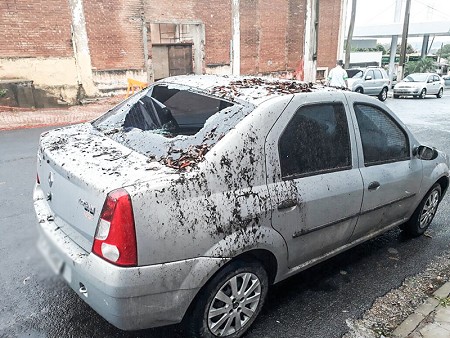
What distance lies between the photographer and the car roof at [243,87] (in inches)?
112

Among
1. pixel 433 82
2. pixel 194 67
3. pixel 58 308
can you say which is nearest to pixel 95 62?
pixel 194 67

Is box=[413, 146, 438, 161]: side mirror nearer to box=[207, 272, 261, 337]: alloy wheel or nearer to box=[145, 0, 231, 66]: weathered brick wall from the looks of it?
box=[207, 272, 261, 337]: alloy wheel

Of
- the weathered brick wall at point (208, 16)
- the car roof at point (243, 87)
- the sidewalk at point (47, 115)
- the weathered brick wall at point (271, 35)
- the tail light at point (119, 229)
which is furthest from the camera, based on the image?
the weathered brick wall at point (271, 35)

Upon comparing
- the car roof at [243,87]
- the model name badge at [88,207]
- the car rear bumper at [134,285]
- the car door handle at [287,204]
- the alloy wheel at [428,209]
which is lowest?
the alloy wheel at [428,209]

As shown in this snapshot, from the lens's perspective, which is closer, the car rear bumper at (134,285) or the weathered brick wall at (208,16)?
the car rear bumper at (134,285)

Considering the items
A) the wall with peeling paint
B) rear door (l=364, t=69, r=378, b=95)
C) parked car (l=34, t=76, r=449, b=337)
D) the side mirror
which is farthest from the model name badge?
rear door (l=364, t=69, r=378, b=95)

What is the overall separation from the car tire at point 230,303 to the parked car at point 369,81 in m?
16.4

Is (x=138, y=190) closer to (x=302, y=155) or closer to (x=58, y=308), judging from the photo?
(x=302, y=155)

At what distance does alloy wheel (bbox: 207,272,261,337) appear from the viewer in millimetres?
2475

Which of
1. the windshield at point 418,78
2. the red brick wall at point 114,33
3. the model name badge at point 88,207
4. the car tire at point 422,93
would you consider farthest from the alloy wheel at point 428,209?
the windshield at point 418,78

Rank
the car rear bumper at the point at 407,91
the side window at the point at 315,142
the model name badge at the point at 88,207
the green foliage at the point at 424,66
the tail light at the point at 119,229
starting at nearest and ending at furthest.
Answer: the tail light at the point at 119,229
the model name badge at the point at 88,207
the side window at the point at 315,142
the car rear bumper at the point at 407,91
the green foliage at the point at 424,66

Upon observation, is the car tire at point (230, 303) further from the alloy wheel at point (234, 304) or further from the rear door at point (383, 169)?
the rear door at point (383, 169)

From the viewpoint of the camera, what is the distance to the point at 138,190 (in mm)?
2074

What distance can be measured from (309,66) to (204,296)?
21822mm
